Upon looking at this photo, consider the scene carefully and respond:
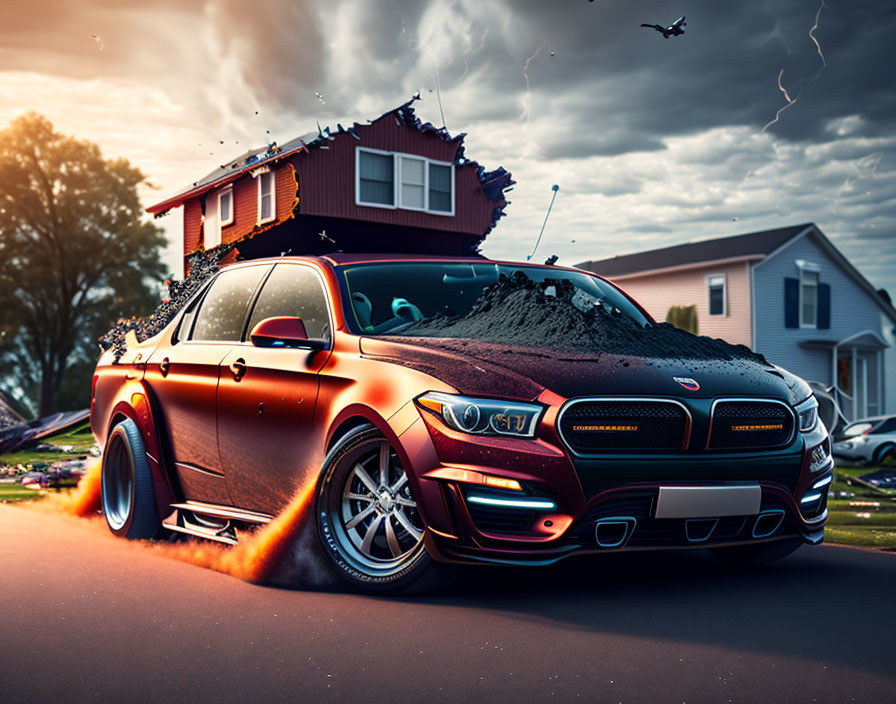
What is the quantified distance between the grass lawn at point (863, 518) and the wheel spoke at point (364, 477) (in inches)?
141

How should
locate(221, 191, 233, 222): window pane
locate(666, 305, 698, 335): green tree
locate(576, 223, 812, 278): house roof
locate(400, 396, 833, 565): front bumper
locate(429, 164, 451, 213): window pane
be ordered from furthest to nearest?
locate(576, 223, 812, 278): house roof
locate(666, 305, 698, 335): green tree
locate(221, 191, 233, 222): window pane
locate(429, 164, 451, 213): window pane
locate(400, 396, 833, 565): front bumper

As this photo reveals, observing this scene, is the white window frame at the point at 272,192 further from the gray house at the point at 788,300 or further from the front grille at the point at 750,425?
the front grille at the point at 750,425

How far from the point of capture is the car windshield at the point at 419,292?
563 cm

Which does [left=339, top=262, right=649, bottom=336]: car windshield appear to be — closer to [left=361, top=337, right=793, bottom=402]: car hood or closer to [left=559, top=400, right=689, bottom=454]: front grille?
[left=361, top=337, right=793, bottom=402]: car hood

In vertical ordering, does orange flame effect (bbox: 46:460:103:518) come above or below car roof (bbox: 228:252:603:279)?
below

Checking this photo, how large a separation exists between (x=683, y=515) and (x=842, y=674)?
1008 millimetres

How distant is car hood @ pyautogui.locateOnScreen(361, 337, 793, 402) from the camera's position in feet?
14.8

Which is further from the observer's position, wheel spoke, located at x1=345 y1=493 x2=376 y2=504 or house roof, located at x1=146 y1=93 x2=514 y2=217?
house roof, located at x1=146 y1=93 x2=514 y2=217

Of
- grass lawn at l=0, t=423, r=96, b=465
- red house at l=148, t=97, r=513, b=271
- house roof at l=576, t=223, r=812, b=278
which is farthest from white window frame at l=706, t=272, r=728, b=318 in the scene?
grass lawn at l=0, t=423, r=96, b=465

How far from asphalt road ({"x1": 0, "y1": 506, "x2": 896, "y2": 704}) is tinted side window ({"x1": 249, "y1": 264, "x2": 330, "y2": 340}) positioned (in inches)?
57.6

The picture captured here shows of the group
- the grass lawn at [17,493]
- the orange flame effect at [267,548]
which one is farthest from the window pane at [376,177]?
the orange flame effect at [267,548]

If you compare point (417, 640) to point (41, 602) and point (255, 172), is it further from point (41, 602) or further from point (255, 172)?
point (255, 172)

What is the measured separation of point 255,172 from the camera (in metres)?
31.5

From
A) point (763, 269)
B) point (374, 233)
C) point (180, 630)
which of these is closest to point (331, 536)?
point (180, 630)
